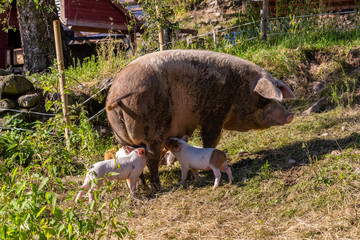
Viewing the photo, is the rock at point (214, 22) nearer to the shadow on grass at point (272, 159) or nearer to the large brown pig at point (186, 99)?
the large brown pig at point (186, 99)

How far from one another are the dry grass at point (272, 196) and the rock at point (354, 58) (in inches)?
89.6

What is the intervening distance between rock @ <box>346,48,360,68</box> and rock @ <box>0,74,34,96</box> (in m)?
6.19

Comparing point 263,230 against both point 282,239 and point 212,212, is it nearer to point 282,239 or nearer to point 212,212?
point 282,239

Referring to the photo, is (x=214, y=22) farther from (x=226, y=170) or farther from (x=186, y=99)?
(x=226, y=170)

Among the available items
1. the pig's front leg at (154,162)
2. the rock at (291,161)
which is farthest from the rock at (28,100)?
Answer: the rock at (291,161)

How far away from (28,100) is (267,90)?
4375 millimetres

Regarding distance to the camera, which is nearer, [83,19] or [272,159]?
[272,159]

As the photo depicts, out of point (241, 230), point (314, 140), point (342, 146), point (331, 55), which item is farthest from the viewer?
point (331, 55)

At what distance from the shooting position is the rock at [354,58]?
770 cm

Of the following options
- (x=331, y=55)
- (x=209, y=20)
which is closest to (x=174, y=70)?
(x=331, y=55)

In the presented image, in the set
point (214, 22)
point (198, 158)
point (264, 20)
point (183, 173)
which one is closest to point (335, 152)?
point (198, 158)

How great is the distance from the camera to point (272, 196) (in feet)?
13.9

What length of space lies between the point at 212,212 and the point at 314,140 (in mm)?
2179

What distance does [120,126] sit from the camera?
4.78 m
